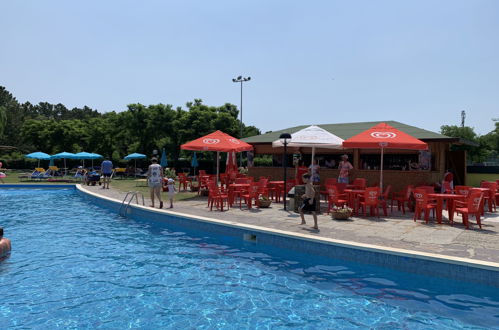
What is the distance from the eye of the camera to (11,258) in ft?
23.0

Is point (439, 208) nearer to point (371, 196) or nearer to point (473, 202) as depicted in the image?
point (473, 202)

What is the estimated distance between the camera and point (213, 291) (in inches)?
215

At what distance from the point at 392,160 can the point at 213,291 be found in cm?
1242

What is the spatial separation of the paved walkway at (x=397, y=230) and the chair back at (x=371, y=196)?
1.52ft

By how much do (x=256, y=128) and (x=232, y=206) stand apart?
50656 mm

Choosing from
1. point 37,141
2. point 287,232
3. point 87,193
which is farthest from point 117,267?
point 37,141

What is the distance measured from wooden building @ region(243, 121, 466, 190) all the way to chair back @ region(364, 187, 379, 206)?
526 cm

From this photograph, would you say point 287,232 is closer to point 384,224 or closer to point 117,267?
point 384,224

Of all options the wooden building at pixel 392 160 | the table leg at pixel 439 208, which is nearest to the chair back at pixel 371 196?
the table leg at pixel 439 208

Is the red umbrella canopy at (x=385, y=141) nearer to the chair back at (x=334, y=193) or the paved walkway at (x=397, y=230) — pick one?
the chair back at (x=334, y=193)

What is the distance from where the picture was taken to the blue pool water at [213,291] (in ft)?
14.9

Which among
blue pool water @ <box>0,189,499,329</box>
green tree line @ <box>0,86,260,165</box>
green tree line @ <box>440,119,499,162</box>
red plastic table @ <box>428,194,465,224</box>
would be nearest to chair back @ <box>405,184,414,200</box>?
red plastic table @ <box>428,194,465,224</box>

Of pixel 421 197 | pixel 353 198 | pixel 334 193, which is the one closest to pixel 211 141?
pixel 334 193

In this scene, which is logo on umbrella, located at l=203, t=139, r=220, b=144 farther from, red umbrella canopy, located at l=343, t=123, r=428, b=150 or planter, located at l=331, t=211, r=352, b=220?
planter, located at l=331, t=211, r=352, b=220
